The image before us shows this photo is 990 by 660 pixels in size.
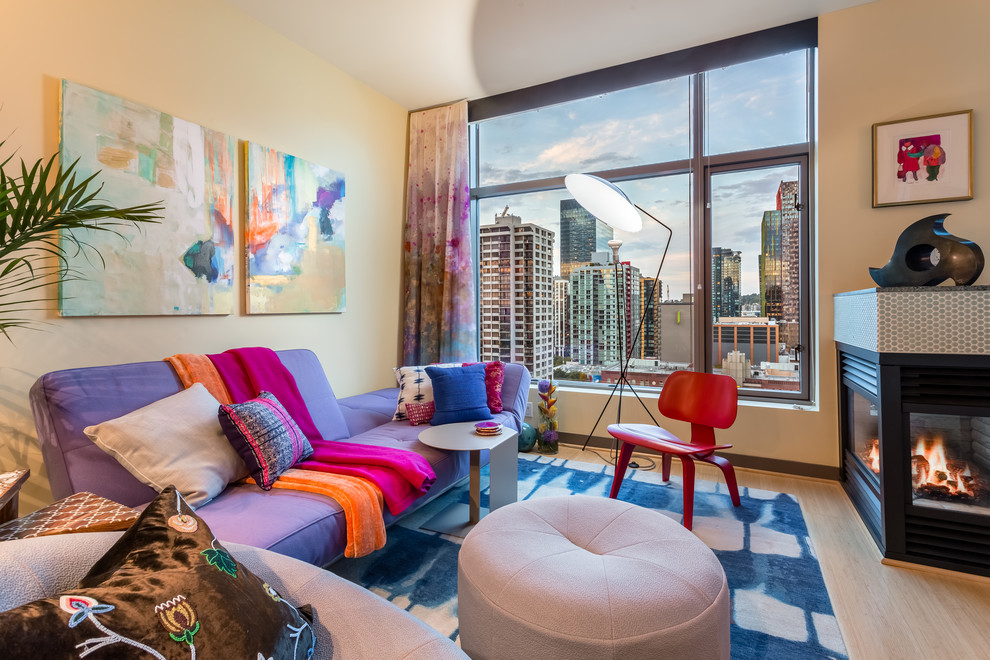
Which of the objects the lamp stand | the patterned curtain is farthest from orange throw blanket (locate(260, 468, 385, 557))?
the lamp stand

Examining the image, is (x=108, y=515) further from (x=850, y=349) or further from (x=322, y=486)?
(x=850, y=349)

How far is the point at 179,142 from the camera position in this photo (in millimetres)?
2352

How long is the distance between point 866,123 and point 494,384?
2.67 m

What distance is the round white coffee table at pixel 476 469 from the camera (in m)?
2.27

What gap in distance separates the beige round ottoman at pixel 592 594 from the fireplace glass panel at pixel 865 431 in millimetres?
1398

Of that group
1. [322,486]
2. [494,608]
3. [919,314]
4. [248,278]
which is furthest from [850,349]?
[248,278]

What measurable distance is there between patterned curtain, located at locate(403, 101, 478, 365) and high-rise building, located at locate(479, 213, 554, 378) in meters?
0.25

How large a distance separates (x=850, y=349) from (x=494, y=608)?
93.6 inches

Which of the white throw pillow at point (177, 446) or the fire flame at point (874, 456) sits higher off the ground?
the white throw pillow at point (177, 446)

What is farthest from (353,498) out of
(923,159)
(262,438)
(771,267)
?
Answer: (923,159)

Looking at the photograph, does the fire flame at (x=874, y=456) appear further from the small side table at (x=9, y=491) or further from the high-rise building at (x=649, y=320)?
the small side table at (x=9, y=491)

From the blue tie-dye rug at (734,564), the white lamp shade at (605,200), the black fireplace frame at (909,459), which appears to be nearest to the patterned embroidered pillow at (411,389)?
the blue tie-dye rug at (734,564)

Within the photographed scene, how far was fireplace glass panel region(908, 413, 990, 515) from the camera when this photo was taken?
74.1 inches

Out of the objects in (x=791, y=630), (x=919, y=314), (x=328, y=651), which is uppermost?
(x=919, y=314)
